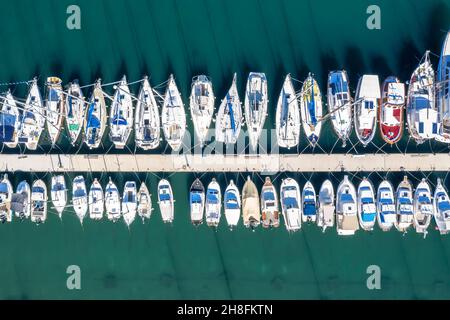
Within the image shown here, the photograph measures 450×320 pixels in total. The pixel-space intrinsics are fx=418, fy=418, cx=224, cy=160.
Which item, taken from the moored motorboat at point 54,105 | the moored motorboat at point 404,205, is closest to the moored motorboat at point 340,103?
the moored motorboat at point 404,205

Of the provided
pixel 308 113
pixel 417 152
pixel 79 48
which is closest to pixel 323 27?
pixel 308 113

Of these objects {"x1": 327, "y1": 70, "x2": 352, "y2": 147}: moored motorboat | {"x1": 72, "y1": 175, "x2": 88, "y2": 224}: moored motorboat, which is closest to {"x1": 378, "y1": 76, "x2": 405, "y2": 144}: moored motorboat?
{"x1": 327, "y1": 70, "x2": 352, "y2": 147}: moored motorboat

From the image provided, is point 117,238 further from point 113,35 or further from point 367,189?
point 367,189

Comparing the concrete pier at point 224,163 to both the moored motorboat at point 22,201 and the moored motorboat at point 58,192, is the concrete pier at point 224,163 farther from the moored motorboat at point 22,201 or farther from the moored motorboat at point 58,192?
the moored motorboat at point 22,201

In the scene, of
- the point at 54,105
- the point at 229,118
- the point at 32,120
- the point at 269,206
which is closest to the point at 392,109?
the point at 269,206

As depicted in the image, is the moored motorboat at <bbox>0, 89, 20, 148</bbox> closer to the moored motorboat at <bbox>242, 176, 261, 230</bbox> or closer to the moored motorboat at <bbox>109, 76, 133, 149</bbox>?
the moored motorboat at <bbox>109, 76, 133, 149</bbox>
